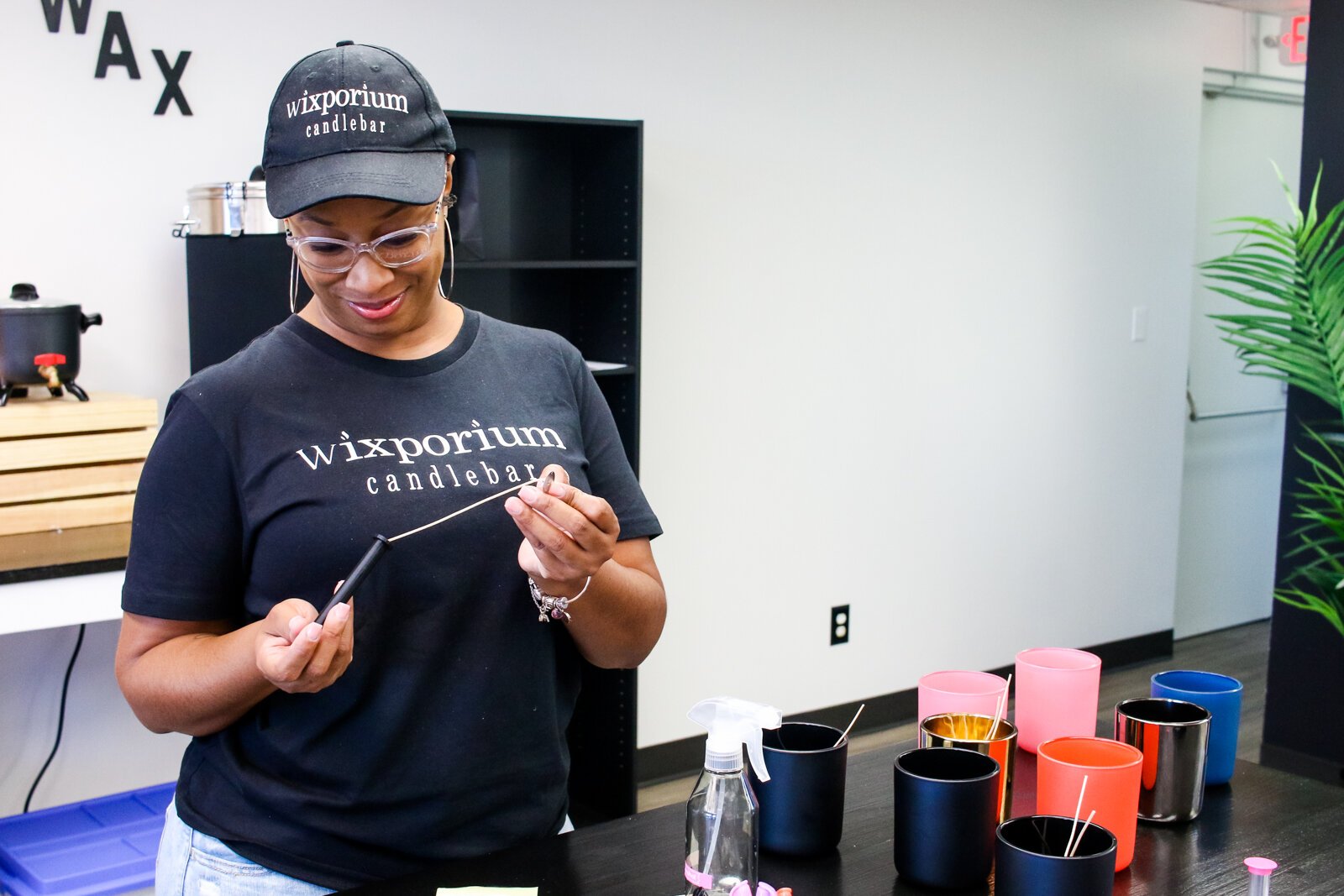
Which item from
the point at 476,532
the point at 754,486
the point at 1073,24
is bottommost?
the point at 754,486

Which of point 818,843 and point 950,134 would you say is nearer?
point 818,843

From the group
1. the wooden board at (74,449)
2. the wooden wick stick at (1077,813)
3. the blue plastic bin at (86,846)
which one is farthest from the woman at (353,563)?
the wooden board at (74,449)

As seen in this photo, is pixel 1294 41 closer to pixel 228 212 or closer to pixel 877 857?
pixel 228 212

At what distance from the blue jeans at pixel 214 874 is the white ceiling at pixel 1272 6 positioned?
4795 mm

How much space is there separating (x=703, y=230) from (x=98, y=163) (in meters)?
1.60

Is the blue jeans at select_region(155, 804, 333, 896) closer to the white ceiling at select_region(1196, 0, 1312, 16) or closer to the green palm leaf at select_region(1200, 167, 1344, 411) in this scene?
the green palm leaf at select_region(1200, 167, 1344, 411)

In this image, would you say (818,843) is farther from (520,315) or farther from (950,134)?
(950,134)

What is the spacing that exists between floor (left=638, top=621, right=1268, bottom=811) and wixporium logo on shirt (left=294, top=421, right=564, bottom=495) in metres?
2.39

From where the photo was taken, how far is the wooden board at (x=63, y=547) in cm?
219

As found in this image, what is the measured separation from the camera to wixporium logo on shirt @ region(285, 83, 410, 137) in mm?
1209

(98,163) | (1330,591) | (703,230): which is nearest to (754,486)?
(703,230)

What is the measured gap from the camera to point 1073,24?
177 inches

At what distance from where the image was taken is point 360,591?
1.24 m

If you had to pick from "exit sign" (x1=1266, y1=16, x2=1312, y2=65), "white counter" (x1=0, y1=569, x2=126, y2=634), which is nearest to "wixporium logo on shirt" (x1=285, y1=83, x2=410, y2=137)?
"white counter" (x1=0, y1=569, x2=126, y2=634)
